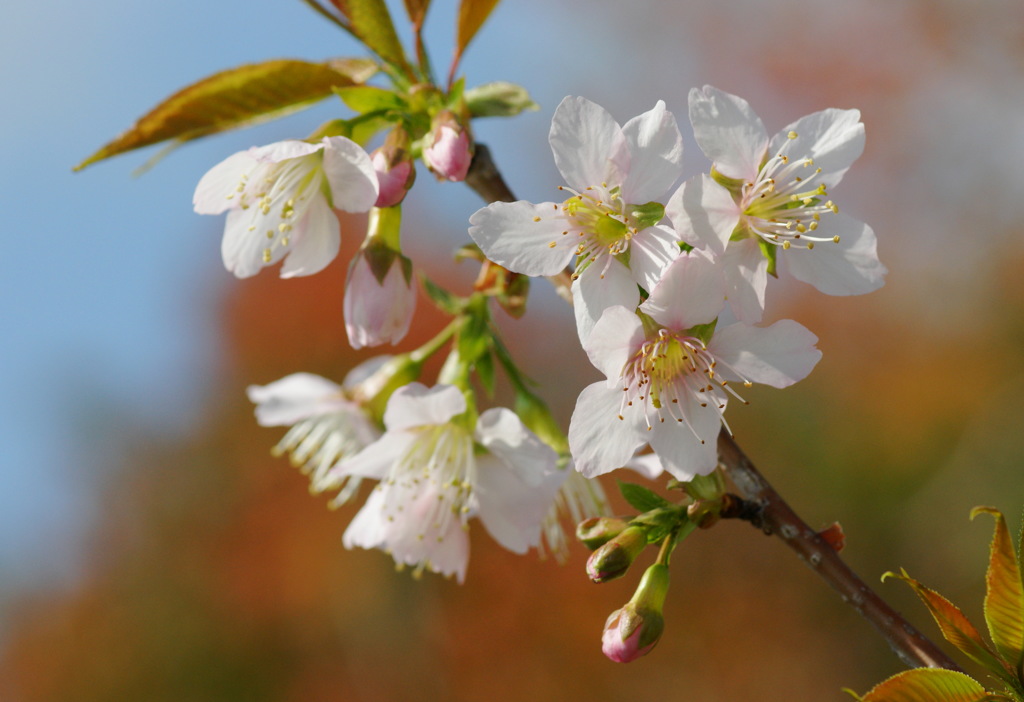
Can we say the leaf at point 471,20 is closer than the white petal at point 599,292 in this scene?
No

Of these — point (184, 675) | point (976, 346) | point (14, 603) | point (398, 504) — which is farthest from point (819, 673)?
point (14, 603)

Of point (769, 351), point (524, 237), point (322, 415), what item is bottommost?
point (322, 415)

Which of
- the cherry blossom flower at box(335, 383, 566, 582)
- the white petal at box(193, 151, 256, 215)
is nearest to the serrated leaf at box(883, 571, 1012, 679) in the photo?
the cherry blossom flower at box(335, 383, 566, 582)

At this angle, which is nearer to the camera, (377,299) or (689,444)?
(689,444)

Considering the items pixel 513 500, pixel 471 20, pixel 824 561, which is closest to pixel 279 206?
pixel 471 20

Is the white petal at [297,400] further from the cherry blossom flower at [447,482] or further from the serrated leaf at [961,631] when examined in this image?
the serrated leaf at [961,631]

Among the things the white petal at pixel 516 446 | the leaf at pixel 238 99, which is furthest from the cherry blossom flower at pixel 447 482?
the leaf at pixel 238 99

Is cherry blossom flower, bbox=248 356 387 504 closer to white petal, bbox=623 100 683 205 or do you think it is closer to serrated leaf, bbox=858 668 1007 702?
white petal, bbox=623 100 683 205

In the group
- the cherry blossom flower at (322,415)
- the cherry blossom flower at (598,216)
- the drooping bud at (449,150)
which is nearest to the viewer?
the cherry blossom flower at (598,216)

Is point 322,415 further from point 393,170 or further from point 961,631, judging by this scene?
point 961,631
